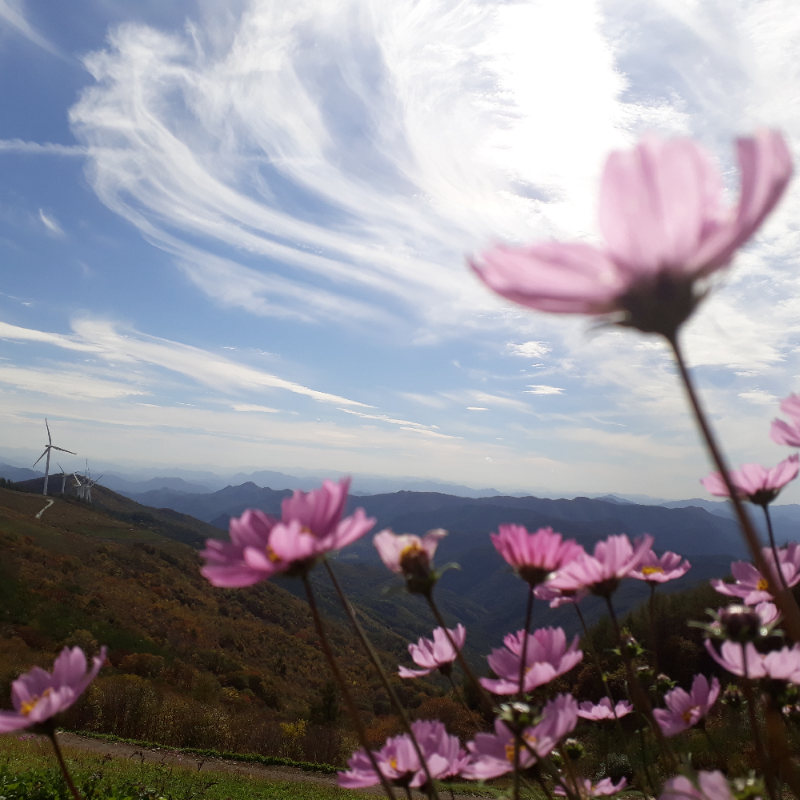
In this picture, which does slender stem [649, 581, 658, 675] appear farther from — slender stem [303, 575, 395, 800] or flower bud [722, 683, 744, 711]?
slender stem [303, 575, 395, 800]

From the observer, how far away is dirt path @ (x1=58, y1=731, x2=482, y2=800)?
53.8 feet

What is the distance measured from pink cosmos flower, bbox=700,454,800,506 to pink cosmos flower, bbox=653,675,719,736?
0.40 meters

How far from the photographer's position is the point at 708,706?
1.20 metres

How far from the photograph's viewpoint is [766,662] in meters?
0.94

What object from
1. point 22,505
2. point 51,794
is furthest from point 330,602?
point 51,794

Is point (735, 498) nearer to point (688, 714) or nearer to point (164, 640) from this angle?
point (688, 714)

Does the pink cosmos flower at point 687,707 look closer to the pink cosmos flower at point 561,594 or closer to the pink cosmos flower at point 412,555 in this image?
the pink cosmos flower at point 561,594

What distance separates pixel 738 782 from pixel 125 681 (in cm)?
2963

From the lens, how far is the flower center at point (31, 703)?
892 mm

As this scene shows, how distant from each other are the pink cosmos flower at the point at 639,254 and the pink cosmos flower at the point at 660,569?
2.52 feet

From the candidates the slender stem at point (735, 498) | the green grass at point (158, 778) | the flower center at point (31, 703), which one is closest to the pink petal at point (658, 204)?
the slender stem at point (735, 498)

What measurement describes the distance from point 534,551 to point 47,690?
0.91m

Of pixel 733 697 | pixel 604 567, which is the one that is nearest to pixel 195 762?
pixel 733 697

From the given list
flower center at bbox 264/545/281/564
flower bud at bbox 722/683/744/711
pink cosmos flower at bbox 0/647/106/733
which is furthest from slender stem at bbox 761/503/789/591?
pink cosmos flower at bbox 0/647/106/733
